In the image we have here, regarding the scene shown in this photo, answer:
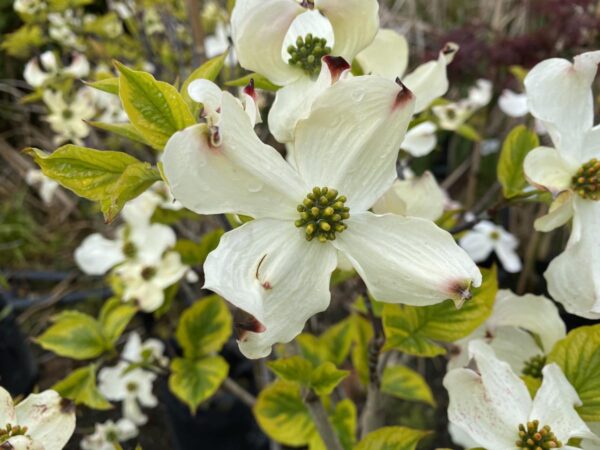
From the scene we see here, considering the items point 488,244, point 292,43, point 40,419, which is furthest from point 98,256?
point 488,244

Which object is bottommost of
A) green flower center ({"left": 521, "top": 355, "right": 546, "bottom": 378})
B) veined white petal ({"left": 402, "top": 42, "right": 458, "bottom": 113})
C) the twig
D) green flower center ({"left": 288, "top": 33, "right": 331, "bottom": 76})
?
the twig

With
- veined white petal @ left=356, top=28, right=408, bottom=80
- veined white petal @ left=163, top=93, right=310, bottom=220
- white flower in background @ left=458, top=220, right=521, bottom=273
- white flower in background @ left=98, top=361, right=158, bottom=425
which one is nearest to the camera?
veined white petal @ left=163, top=93, right=310, bottom=220

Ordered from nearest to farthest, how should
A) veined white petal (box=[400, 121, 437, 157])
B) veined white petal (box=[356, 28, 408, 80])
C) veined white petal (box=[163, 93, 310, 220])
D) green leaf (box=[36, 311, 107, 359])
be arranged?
veined white petal (box=[163, 93, 310, 220]) < veined white petal (box=[356, 28, 408, 80]) < green leaf (box=[36, 311, 107, 359]) < veined white petal (box=[400, 121, 437, 157])

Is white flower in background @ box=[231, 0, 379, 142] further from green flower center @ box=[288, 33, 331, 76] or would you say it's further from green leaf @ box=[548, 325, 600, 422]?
green leaf @ box=[548, 325, 600, 422]

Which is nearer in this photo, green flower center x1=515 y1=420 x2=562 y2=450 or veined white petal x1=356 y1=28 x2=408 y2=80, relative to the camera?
green flower center x1=515 y1=420 x2=562 y2=450

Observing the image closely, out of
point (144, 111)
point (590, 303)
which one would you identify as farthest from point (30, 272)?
point (590, 303)

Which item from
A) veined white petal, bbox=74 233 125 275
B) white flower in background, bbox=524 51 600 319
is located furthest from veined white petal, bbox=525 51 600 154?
veined white petal, bbox=74 233 125 275

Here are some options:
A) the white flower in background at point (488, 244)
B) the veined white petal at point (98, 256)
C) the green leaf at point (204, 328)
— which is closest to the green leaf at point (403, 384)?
the green leaf at point (204, 328)
